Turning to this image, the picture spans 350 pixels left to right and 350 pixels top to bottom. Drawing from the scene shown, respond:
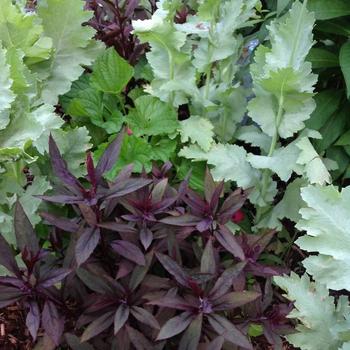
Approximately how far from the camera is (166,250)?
1553 mm

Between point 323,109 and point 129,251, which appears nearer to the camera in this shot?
point 129,251

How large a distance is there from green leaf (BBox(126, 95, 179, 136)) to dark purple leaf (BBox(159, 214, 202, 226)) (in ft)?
1.94

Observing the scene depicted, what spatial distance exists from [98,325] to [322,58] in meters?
1.29

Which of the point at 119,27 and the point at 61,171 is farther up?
the point at 61,171

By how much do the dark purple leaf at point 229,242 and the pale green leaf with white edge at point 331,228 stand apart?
171mm

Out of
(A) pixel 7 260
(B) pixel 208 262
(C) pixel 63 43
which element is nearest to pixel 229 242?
(B) pixel 208 262

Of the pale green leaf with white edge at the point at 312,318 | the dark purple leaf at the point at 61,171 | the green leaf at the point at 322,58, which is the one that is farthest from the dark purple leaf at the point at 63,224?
the green leaf at the point at 322,58

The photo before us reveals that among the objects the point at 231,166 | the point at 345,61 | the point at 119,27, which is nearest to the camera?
the point at 345,61

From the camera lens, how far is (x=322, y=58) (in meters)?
2.11

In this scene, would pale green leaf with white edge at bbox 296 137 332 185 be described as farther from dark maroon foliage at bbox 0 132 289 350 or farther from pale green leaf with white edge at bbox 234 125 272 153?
dark maroon foliage at bbox 0 132 289 350

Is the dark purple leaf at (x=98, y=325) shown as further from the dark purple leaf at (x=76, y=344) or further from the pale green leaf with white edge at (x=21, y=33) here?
the pale green leaf with white edge at (x=21, y=33)

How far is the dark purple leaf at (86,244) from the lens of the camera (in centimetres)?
134

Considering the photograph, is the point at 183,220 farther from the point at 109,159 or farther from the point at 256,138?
the point at 256,138

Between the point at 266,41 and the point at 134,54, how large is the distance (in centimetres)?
54
